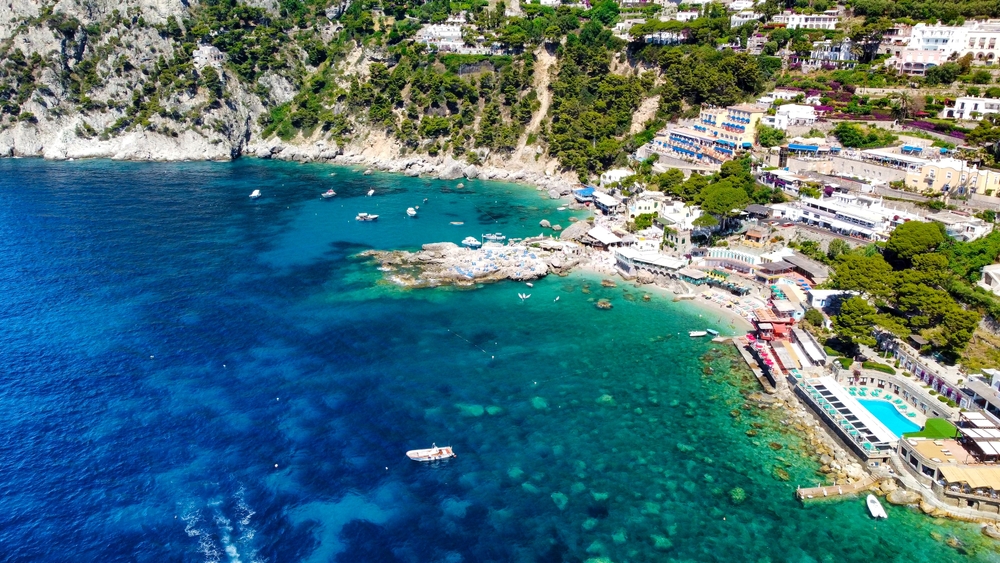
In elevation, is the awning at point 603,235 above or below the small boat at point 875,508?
above

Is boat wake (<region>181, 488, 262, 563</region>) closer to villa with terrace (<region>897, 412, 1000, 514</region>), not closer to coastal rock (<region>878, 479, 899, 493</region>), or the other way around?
coastal rock (<region>878, 479, 899, 493</region>)

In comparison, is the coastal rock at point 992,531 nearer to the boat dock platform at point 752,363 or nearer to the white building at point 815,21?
the boat dock platform at point 752,363

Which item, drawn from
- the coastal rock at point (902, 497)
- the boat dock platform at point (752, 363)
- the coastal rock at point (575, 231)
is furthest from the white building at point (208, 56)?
the coastal rock at point (902, 497)

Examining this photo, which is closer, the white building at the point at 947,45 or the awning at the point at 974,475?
the awning at the point at 974,475

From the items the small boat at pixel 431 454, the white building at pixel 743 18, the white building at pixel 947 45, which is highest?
→ the white building at pixel 743 18

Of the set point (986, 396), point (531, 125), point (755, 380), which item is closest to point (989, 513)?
point (986, 396)

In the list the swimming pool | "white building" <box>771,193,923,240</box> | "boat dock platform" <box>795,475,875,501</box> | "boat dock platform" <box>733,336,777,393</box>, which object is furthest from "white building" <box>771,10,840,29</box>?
"boat dock platform" <box>795,475,875,501</box>

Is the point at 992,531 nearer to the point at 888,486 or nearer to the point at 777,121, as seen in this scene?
the point at 888,486

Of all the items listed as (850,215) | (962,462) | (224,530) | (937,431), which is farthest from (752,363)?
(224,530)
